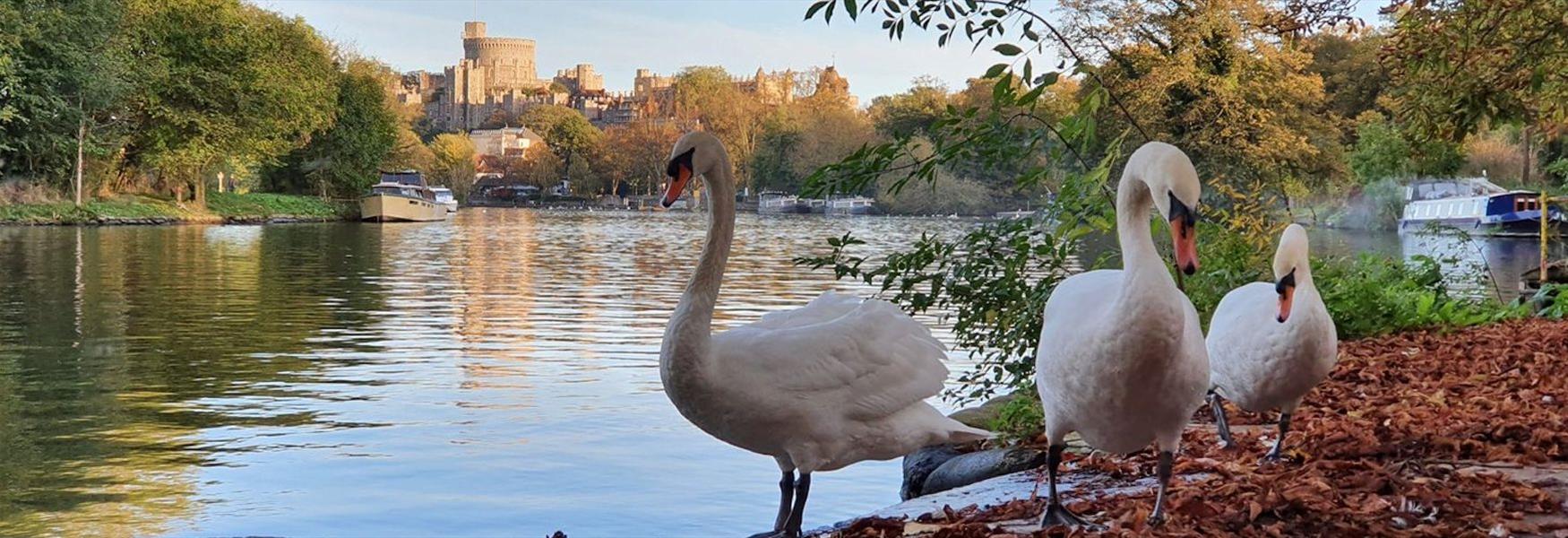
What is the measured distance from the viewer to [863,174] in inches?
269

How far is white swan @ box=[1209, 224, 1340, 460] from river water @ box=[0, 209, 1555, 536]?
243cm

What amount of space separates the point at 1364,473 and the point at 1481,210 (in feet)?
120

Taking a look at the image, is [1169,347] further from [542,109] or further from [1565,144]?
[542,109]

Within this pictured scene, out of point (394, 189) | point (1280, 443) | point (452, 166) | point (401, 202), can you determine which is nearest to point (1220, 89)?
point (1280, 443)

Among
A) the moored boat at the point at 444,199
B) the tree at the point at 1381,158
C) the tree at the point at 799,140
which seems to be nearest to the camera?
the tree at the point at 1381,158

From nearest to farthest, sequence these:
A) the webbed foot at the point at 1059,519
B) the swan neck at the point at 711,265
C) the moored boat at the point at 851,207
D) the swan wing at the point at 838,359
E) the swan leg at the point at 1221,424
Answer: the webbed foot at the point at 1059,519
the swan neck at the point at 711,265
the swan wing at the point at 838,359
the swan leg at the point at 1221,424
the moored boat at the point at 851,207

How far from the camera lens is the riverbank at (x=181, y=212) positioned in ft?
160

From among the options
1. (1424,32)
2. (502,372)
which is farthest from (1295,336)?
(502,372)

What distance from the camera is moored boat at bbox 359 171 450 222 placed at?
65.9 metres

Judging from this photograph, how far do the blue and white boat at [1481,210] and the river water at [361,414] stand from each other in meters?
11.3

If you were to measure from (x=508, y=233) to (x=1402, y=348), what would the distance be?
44.5 metres

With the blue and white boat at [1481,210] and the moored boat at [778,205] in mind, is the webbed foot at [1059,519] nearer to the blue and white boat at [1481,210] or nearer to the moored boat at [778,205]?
the blue and white boat at [1481,210]

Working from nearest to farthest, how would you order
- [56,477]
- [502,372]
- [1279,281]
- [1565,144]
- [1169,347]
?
1. [1169,347]
2. [1279,281]
3. [56,477]
4. [502,372]
5. [1565,144]

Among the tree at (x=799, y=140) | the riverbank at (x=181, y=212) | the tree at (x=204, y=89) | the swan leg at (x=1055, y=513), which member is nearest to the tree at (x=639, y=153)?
the tree at (x=799, y=140)
